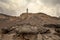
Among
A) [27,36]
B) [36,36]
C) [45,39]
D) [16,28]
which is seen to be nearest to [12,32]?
[16,28]

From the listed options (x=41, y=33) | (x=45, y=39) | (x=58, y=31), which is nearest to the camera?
(x=45, y=39)

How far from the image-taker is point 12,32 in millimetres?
32656

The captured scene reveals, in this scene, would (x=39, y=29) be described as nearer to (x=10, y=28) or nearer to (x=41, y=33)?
(x=41, y=33)

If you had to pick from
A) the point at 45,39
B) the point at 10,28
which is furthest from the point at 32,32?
the point at 10,28

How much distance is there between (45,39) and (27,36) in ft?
13.4

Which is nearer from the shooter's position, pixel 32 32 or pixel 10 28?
pixel 32 32

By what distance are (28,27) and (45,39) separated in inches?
201

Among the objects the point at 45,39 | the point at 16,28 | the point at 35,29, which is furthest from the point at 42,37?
the point at 16,28

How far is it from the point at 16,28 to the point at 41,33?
19.6 ft

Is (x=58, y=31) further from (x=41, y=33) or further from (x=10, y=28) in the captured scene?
(x=10, y=28)

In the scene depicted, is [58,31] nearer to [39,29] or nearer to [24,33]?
[39,29]

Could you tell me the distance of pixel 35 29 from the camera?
1275 inches

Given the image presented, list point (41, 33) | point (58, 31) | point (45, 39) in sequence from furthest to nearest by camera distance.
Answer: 1. point (58, 31)
2. point (41, 33)
3. point (45, 39)

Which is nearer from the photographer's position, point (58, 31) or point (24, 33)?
point (24, 33)
